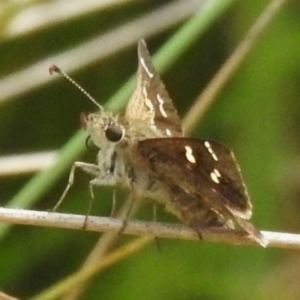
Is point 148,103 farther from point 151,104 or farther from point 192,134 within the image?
point 192,134

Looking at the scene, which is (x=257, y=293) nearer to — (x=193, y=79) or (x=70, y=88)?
(x=193, y=79)

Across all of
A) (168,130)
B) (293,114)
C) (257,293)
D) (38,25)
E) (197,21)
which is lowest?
(257,293)

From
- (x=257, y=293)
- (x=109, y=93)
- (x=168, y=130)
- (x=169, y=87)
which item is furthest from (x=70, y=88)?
(x=257, y=293)

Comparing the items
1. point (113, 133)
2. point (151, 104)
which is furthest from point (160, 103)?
point (113, 133)

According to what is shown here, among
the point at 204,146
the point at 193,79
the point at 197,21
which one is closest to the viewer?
the point at 204,146

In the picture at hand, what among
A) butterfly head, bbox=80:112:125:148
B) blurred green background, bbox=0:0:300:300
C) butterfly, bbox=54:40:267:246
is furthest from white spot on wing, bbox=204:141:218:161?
blurred green background, bbox=0:0:300:300

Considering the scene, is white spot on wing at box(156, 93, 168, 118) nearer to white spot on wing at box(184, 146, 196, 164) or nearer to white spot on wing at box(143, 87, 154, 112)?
white spot on wing at box(143, 87, 154, 112)

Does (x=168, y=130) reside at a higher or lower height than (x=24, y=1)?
lower
